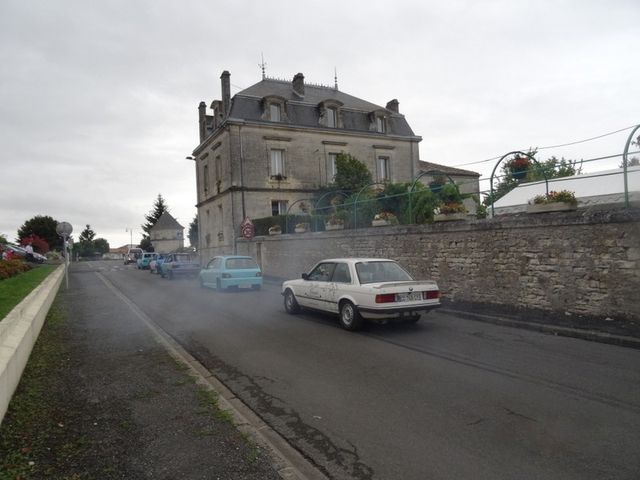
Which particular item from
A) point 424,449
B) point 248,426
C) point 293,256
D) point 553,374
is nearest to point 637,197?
point 553,374

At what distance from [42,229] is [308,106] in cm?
7193

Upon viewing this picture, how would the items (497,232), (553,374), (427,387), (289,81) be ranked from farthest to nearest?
(289,81)
(497,232)
(553,374)
(427,387)

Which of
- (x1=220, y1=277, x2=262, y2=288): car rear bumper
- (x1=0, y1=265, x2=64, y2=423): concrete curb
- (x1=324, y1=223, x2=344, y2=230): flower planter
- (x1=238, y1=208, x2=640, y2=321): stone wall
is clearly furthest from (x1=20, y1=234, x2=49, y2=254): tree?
(x1=238, y1=208, x2=640, y2=321): stone wall

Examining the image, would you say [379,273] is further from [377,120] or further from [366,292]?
[377,120]

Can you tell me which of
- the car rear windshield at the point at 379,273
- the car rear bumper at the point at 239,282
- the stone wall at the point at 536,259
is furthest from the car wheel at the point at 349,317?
the car rear bumper at the point at 239,282

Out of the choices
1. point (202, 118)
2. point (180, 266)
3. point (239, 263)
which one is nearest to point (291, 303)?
point (239, 263)

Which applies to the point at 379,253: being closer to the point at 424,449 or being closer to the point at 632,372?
the point at 632,372

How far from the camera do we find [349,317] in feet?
28.9

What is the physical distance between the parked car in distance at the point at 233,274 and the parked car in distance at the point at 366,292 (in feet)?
22.2

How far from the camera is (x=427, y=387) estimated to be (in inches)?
207

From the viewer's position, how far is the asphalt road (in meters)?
3.50

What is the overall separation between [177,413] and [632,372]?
556 centimetres

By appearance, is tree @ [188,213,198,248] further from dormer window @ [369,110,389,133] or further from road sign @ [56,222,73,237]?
road sign @ [56,222,73,237]

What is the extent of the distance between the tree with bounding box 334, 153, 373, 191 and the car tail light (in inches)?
857
